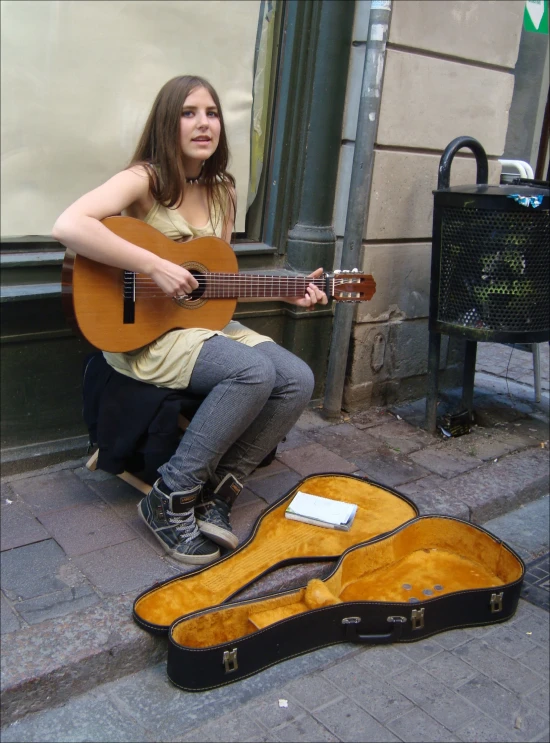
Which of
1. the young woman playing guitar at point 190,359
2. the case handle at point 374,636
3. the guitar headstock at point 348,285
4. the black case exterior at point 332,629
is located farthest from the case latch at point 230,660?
the guitar headstock at point 348,285

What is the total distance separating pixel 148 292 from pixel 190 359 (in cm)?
27

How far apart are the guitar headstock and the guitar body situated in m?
0.47

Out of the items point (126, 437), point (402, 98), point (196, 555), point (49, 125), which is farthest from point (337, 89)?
point (196, 555)

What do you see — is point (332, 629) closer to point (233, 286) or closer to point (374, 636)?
point (374, 636)

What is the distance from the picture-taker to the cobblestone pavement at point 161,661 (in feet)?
7.10

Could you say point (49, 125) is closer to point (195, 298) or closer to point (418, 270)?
point (195, 298)

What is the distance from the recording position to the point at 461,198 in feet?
11.8

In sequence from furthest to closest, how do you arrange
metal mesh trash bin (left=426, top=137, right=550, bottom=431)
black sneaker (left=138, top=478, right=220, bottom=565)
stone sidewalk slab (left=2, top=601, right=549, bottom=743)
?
metal mesh trash bin (left=426, top=137, right=550, bottom=431) < black sneaker (left=138, top=478, right=220, bottom=565) < stone sidewalk slab (left=2, top=601, right=549, bottom=743)

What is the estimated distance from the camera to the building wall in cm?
386

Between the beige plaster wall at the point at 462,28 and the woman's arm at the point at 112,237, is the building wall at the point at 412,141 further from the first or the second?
the woman's arm at the point at 112,237

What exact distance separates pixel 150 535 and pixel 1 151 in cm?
162

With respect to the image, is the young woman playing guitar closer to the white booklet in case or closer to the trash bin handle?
the white booklet in case

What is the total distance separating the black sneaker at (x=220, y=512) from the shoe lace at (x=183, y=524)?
1.9 inches

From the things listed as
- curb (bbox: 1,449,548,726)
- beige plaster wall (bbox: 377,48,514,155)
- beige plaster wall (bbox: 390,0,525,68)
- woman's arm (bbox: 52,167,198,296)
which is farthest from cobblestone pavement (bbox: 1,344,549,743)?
beige plaster wall (bbox: 390,0,525,68)
